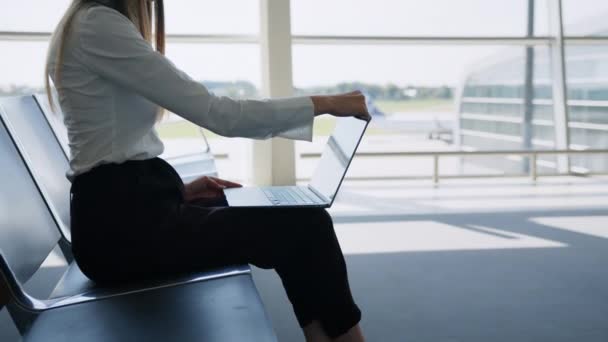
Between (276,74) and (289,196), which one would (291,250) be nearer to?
(289,196)

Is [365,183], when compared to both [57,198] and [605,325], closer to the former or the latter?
[605,325]

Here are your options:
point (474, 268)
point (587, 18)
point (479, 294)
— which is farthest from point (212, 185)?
point (587, 18)

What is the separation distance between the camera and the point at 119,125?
1117mm

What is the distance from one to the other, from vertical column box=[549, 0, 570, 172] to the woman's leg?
198 inches

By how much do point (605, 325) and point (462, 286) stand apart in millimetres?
540

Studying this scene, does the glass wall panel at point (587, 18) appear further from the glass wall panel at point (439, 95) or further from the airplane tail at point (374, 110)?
the airplane tail at point (374, 110)

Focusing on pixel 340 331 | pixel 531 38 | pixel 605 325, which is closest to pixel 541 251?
pixel 605 325

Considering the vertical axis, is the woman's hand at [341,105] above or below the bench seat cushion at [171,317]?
above

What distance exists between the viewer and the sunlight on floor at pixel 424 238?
9.75ft

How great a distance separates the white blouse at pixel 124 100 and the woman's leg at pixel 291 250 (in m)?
0.16

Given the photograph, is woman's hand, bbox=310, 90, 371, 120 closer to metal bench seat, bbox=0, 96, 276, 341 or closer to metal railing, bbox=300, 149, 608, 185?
metal bench seat, bbox=0, 96, 276, 341

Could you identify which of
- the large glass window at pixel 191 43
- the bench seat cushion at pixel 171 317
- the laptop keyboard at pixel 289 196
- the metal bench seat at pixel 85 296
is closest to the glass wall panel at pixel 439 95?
the large glass window at pixel 191 43

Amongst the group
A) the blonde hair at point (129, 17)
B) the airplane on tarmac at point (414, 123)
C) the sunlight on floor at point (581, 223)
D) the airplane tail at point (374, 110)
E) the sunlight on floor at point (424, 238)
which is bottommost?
the sunlight on floor at point (581, 223)

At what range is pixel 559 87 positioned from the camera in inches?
221
